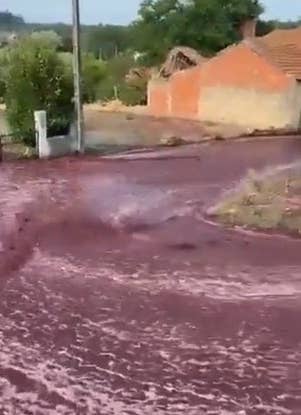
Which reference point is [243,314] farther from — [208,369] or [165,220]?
[165,220]

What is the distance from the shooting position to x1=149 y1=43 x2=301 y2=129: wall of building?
31.6m

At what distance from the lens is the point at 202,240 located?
13281 millimetres

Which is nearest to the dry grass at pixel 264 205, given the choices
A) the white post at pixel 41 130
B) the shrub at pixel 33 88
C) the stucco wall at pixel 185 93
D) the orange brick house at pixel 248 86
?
the white post at pixel 41 130

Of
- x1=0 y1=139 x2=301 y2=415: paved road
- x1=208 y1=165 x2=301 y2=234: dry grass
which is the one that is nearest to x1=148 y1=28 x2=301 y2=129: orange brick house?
x1=208 y1=165 x2=301 y2=234: dry grass

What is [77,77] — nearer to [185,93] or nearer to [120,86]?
[185,93]

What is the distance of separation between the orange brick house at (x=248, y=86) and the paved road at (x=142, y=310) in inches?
606

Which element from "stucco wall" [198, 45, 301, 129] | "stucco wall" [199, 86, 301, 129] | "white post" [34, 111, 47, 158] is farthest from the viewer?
"stucco wall" [198, 45, 301, 129]

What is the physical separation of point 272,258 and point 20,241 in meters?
4.01

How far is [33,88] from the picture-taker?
23969mm

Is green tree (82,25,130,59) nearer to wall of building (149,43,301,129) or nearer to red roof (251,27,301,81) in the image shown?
wall of building (149,43,301,129)

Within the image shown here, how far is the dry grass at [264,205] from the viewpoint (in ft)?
46.2

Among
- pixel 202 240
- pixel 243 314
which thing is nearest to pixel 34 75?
pixel 202 240

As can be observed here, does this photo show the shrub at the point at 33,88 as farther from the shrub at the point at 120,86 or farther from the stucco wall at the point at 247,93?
the shrub at the point at 120,86

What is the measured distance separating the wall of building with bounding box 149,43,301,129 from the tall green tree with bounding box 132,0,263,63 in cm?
1029
